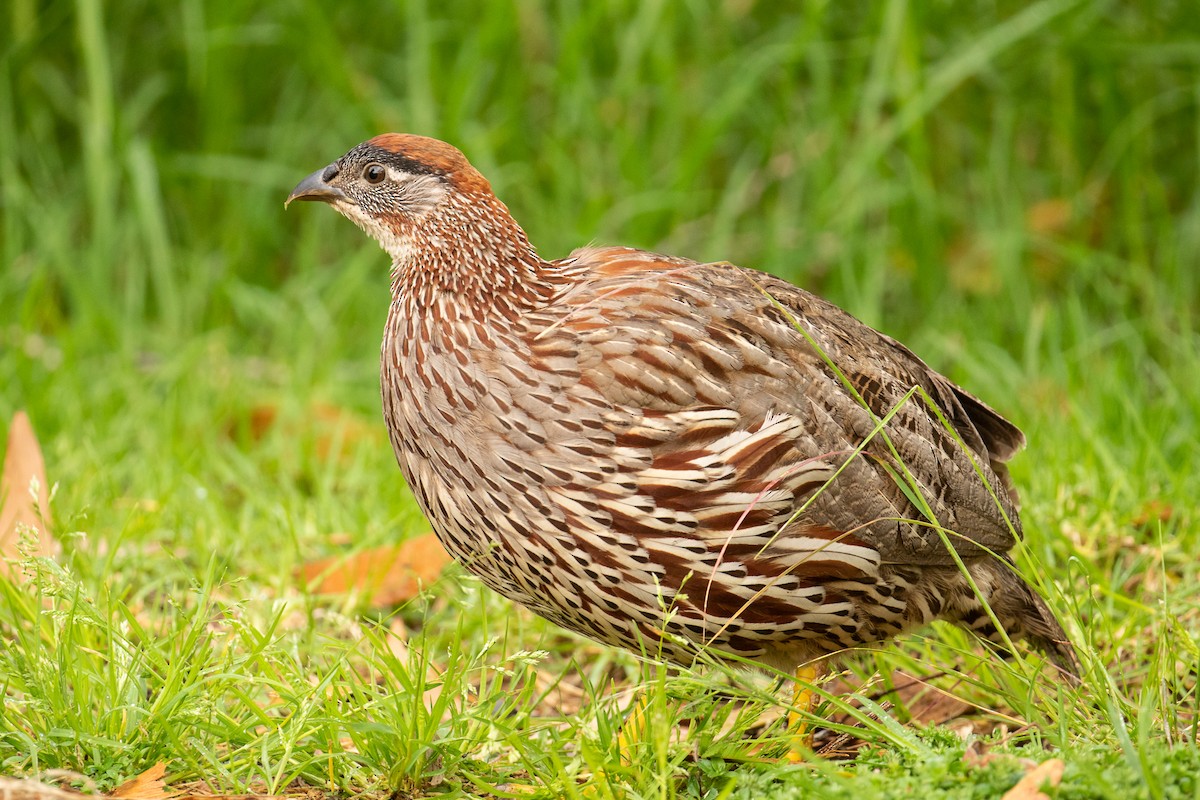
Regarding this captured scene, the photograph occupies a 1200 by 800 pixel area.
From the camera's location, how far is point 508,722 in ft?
9.59

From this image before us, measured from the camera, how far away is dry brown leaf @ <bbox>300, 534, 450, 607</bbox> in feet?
12.7

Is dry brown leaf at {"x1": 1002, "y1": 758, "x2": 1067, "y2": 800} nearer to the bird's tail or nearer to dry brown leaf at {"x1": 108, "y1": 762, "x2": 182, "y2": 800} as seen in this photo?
the bird's tail

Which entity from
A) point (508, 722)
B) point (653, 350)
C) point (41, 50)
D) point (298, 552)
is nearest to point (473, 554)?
point (508, 722)

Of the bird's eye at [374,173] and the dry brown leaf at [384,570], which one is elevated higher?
the bird's eye at [374,173]

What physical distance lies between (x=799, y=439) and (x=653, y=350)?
373 mm

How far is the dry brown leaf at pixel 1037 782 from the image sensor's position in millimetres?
2350

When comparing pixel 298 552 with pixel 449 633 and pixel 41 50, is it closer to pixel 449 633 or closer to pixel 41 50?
pixel 449 633

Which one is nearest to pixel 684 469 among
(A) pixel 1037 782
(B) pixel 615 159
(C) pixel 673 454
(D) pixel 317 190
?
(C) pixel 673 454

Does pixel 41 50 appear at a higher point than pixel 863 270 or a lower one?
higher

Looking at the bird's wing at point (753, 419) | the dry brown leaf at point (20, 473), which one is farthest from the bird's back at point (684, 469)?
the dry brown leaf at point (20, 473)

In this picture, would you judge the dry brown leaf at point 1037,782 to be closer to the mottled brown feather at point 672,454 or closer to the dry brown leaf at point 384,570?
the mottled brown feather at point 672,454

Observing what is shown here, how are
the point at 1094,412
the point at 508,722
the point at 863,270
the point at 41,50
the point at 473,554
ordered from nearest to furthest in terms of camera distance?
the point at 508,722 < the point at 473,554 < the point at 1094,412 < the point at 863,270 < the point at 41,50

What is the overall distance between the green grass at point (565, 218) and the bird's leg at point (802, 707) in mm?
304

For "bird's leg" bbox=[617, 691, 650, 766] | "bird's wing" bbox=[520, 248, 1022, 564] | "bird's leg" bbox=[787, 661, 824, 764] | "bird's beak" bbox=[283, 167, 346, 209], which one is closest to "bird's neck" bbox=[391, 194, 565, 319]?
"bird's wing" bbox=[520, 248, 1022, 564]
